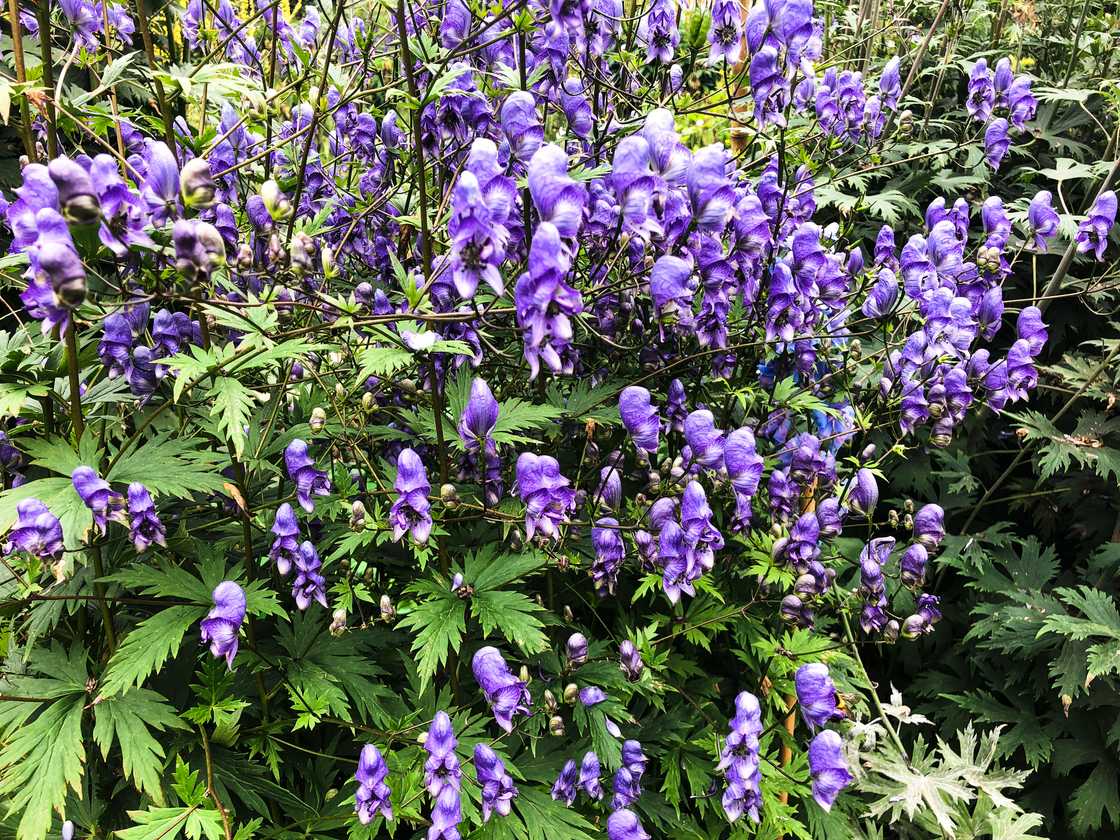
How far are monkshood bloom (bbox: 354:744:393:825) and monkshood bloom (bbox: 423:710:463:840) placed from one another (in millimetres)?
87

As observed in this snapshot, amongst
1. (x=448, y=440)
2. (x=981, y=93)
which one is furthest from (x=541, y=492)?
(x=981, y=93)

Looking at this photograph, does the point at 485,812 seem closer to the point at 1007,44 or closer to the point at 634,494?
the point at 634,494

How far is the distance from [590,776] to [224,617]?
87 centimetres

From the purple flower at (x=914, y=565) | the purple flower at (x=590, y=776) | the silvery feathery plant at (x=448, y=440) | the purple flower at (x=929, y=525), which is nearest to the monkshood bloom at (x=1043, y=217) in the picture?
the silvery feathery plant at (x=448, y=440)

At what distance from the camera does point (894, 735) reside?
238cm

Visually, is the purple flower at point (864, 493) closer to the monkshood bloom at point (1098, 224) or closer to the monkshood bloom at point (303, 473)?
the monkshood bloom at point (1098, 224)

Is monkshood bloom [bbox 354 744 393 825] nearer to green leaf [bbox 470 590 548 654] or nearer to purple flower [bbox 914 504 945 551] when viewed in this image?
green leaf [bbox 470 590 548 654]

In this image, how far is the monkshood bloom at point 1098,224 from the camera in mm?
2492

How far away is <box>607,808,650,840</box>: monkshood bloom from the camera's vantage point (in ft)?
5.85

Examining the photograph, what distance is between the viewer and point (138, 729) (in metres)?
1.58

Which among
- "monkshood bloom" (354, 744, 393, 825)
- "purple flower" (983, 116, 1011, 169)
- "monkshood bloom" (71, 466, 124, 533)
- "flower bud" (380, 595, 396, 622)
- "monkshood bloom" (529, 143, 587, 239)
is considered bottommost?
"monkshood bloom" (354, 744, 393, 825)

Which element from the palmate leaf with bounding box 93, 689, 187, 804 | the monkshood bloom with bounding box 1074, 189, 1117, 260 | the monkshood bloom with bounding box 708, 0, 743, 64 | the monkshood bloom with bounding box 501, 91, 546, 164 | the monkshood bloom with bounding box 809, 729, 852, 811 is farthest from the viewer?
the monkshood bloom with bounding box 1074, 189, 1117, 260

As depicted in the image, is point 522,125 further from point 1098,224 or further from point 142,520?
point 1098,224

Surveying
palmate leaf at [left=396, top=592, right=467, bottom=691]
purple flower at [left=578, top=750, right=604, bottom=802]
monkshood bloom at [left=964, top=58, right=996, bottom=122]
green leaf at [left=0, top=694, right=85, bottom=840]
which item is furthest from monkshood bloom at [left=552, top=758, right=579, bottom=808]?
monkshood bloom at [left=964, top=58, right=996, bottom=122]
